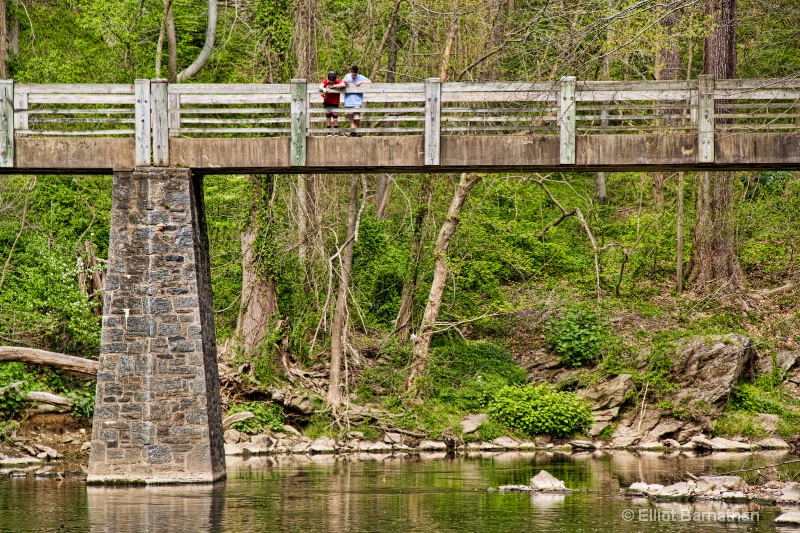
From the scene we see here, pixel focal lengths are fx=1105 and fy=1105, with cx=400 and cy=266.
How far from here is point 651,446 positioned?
24.2 meters

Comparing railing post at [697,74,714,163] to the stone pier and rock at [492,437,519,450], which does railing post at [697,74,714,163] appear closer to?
the stone pier

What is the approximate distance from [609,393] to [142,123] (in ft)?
44.7

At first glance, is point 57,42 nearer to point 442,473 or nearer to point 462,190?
point 462,190

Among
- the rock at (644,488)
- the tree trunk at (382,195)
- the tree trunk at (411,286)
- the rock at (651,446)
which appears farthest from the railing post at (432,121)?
the tree trunk at (382,195)

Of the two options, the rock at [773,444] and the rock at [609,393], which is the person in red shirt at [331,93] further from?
the rock at [773,444]

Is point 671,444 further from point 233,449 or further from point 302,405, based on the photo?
point 233,449

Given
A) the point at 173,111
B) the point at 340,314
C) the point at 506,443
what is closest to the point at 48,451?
the point at 340,314

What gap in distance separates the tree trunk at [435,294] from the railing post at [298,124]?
989 centimetres

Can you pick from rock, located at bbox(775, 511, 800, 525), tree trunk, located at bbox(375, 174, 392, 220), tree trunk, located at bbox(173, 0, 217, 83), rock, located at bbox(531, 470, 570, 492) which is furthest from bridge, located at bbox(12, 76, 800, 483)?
tree trunk, located at bbox(173, 0, 217, 83)

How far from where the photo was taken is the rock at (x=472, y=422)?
976 inches

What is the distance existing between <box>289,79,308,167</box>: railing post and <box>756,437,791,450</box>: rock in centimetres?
1303

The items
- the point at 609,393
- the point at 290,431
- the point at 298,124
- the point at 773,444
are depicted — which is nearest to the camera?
the point at 298,124

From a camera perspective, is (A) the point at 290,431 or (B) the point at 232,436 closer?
(B) the point at 232,436

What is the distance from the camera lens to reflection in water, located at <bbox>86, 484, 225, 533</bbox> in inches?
488
